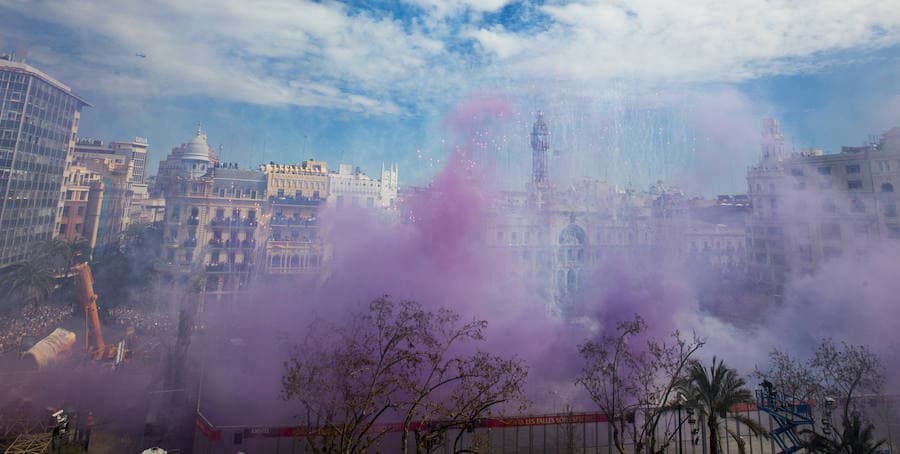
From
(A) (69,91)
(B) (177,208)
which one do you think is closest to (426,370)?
(B) (177,208)

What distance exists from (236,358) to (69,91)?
23.3m

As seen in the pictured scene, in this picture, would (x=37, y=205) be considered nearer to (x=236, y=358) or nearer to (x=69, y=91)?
(x=69, y=91)

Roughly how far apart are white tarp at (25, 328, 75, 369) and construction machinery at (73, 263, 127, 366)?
4.06 ft

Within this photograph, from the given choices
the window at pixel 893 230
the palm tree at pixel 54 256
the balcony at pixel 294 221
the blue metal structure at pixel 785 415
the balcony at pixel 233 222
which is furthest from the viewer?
the balcony at pixel 294 221

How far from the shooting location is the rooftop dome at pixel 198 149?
4369 centimetres

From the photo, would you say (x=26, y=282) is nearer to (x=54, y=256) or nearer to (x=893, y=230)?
(x=54, y=256)

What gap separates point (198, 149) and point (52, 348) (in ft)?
73.9

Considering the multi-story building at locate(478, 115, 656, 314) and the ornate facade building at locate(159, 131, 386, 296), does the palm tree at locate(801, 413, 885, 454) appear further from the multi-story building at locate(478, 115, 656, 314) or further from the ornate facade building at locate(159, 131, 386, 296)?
the ornate facade building at locate(159, 131, 386, 296)

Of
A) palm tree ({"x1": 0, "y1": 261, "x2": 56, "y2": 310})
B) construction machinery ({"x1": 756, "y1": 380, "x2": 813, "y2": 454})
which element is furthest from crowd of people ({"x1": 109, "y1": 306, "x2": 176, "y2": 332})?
construction machinery ({"x1": 756, "y1": 380, "x2": 813, "y2": 454})

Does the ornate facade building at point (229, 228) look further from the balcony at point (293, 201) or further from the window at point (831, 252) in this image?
the window at point (831, 252)

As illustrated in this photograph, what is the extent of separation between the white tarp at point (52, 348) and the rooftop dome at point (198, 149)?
19.0m

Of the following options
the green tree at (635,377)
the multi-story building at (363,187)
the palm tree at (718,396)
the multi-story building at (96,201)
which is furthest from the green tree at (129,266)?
the palm tree at (718,396)

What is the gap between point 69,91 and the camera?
1264 inches

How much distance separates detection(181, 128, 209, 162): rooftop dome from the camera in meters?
43.7
